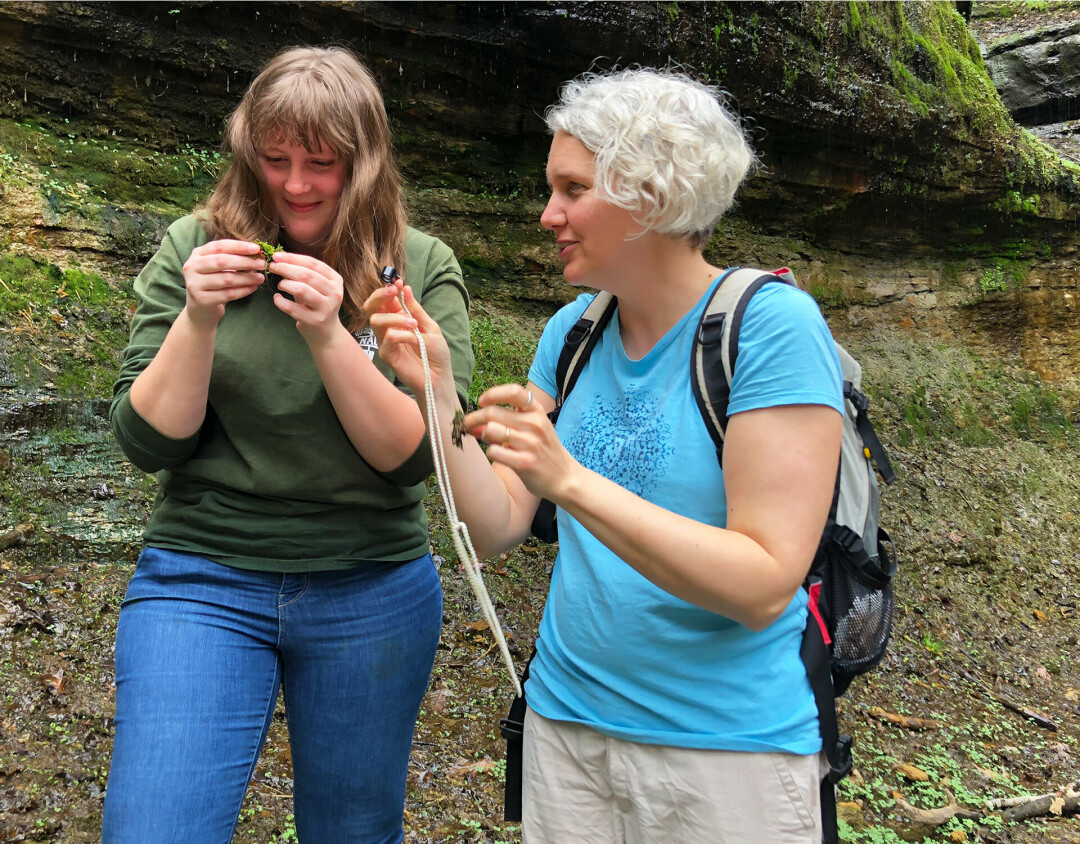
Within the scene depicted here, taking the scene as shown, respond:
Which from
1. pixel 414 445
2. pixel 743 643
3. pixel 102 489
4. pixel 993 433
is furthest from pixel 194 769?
pixel 993 433

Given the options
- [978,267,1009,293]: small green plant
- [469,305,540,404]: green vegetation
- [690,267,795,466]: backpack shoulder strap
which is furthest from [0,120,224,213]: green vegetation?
[978,267,1009,293]: small green plant

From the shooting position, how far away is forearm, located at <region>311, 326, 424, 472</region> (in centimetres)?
174

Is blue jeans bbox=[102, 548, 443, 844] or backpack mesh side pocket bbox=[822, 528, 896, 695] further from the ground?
backpack mesh side pocket bbox=[822, 528, 896, 695]

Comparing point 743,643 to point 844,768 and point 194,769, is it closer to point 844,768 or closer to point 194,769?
point 844,768

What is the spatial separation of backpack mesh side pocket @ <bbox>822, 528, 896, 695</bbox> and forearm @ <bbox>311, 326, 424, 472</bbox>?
92 cm

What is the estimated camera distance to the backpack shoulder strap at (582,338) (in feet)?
6.12

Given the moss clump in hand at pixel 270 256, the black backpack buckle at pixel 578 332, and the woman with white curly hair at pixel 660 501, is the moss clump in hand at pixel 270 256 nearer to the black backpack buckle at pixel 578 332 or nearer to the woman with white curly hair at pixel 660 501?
the woman with white curly hair at pixel 660 501

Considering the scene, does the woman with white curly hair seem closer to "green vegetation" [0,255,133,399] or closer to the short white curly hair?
the short white curly hair

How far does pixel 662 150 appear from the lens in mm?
1581

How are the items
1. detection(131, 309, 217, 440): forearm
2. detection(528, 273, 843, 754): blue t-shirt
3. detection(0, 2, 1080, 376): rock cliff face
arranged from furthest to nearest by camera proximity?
detection(0, 2, 1080, 376): rock cliff face, detection(131, 309, 217, 440): forearm, detection(528, 273, 843, 754): blue t-shirt

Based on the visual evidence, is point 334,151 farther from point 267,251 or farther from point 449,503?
point 449,503

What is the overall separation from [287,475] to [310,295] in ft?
1.34

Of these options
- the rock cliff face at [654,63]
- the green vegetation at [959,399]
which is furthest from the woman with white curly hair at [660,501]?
the green vegetation at [959,399]

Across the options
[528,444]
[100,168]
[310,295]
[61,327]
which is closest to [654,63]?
[100,168]
